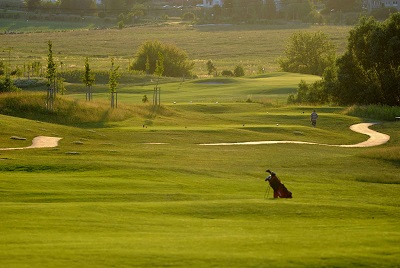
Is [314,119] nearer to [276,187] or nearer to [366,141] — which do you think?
[366,141]

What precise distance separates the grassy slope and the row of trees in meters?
34.6

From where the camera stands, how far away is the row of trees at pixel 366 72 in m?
95.7

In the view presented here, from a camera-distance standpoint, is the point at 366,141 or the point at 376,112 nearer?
the point at 366,141

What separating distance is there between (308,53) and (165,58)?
25.0 m

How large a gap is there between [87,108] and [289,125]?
17100mm

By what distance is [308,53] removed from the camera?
146 m

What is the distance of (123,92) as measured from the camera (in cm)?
10456

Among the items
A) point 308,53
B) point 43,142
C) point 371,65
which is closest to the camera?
point 43,142

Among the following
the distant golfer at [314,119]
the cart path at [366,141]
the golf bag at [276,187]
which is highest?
the golf bag at [276,187]

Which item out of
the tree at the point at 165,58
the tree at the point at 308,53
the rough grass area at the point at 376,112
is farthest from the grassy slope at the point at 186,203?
the tree at the point at 308,53

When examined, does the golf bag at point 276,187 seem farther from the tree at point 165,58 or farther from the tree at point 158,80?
the tree at point 165,58

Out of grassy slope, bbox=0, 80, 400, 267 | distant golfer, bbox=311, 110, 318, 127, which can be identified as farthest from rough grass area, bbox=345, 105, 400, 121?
grassy slope, bbox=0, 80, 400, 267

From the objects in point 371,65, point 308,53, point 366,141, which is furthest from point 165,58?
point 366,141

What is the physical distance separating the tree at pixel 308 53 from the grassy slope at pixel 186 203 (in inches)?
3156
